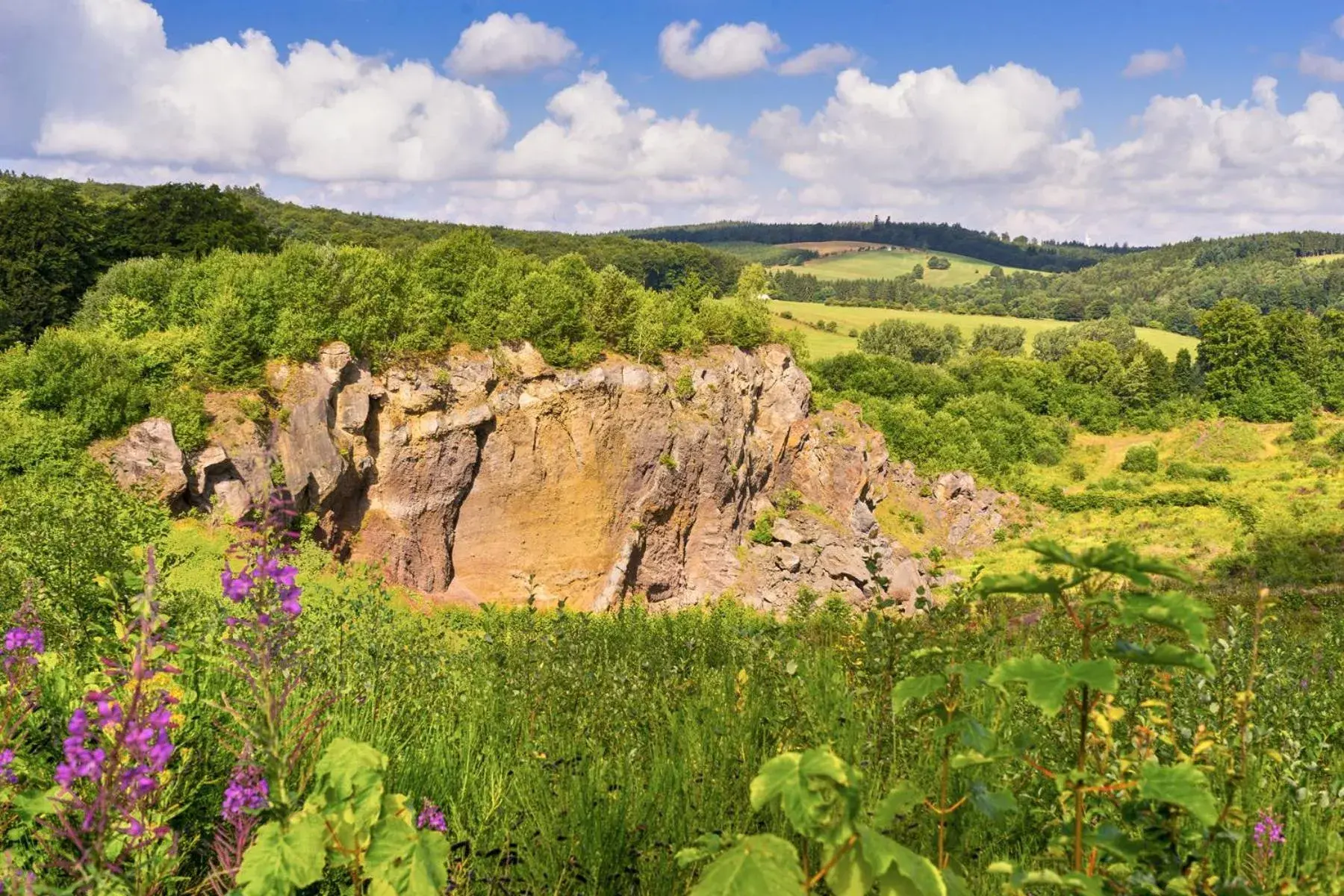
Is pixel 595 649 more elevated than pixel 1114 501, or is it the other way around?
pixel 595 649

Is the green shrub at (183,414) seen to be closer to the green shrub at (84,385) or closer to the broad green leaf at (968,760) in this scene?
the green shrub at (84,385)

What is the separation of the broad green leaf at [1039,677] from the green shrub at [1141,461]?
5755 cm

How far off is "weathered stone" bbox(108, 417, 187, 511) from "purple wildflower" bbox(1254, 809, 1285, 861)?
18472mm

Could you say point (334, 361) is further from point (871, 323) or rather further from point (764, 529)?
point (871, 323)

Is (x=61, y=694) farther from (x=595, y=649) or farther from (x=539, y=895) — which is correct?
(x=595, y=649)

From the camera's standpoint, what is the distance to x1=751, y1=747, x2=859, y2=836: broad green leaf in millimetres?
1634

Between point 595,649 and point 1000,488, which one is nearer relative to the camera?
point 595,649

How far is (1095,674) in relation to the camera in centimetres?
166

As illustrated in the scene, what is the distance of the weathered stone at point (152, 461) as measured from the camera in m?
16.5

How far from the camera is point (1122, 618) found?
5.66ft

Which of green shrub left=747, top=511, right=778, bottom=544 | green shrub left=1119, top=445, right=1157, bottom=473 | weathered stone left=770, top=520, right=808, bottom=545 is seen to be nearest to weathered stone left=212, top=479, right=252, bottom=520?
green shrub left=747, top=511, right=778, bottom=544

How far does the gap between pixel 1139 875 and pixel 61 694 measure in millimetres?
4563

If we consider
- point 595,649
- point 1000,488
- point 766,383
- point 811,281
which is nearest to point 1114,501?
point 1000,488

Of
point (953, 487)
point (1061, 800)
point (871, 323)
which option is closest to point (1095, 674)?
point (1061, 800)
